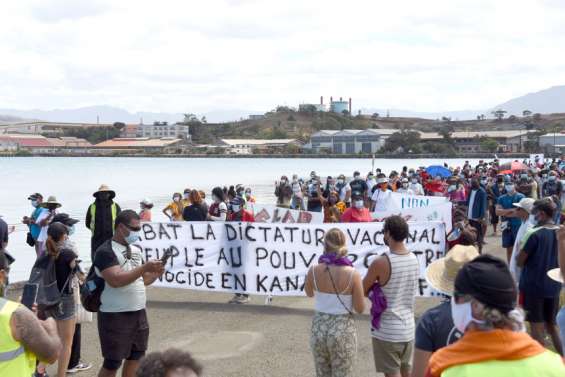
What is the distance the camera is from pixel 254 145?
578 ft

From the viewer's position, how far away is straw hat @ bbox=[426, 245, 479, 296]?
172 inches

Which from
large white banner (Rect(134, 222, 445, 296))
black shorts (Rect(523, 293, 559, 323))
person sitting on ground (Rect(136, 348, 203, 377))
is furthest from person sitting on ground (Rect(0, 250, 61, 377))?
large white banner (Rect(134, 222, 445, 296))

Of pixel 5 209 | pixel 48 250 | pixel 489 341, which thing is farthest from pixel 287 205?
pixel 5 209

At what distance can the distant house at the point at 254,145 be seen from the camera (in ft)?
562

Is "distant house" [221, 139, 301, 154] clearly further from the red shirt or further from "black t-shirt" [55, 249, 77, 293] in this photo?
"black t-shirt" [55, 249, 77, 293]

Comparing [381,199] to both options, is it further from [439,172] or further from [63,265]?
[439,172]

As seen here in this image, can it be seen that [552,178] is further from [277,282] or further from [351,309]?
[351,309]

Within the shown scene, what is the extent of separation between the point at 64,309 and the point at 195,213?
5238mm

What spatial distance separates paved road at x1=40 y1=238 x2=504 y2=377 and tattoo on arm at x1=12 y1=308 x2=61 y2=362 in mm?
3649

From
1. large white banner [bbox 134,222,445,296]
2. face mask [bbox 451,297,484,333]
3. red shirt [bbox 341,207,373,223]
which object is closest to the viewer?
face mask [bbox 451,297,484,333]

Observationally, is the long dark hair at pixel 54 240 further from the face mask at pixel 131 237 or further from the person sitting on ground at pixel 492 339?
the person sitting on ground at pixel 492 339

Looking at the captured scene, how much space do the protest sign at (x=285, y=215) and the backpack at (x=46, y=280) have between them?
7501mm

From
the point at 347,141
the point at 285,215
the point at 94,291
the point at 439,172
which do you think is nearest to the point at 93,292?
the point at 94,291

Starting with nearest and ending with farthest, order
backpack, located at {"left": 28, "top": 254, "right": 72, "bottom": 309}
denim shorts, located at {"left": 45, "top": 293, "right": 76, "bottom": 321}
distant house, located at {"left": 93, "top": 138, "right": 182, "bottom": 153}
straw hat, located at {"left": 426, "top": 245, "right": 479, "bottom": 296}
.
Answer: straw hat, located at {"left": 426, "top": 245, "right": 479, "bottom": 296}
backpack, located at {"left": 28, "top": 254, "right": 72, "bottom": 309}
denim shorts, located at {"left": 45, "top": 293, "right": 76, "bottom": 321}
distant house, located at {"left": 93, "top": 138, "right": 182, "bottom": 153}
